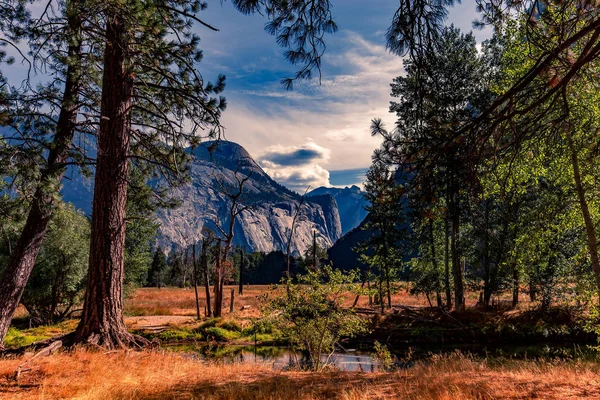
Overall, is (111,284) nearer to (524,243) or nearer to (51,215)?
(51,215)

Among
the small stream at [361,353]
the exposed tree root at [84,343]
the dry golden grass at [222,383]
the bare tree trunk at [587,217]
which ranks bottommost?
the small stream at [361,353]

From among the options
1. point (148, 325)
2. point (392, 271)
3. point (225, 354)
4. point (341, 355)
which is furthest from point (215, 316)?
point (392, 271)

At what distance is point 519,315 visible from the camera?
18.8 m

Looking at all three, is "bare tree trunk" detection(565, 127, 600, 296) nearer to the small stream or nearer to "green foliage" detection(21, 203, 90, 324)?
the small stream


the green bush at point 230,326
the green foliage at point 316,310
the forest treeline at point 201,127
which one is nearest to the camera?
the forest treeline at point 201,127

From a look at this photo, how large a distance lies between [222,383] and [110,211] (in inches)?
169

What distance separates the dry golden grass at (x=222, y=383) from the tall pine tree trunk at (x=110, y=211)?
0.81 metres

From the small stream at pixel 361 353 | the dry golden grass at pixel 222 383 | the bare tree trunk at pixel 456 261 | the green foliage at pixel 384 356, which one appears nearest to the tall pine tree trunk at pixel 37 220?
the dry golden grass at pixel 222 383

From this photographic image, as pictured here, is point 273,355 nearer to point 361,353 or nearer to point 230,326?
point 361,353

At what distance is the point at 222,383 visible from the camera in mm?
5875

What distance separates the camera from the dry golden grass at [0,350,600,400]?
4777 mm

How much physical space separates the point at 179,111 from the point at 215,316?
58.3 ft

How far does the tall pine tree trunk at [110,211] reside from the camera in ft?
23.2

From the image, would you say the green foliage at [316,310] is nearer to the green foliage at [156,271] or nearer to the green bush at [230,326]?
the green bush at [230,326]
